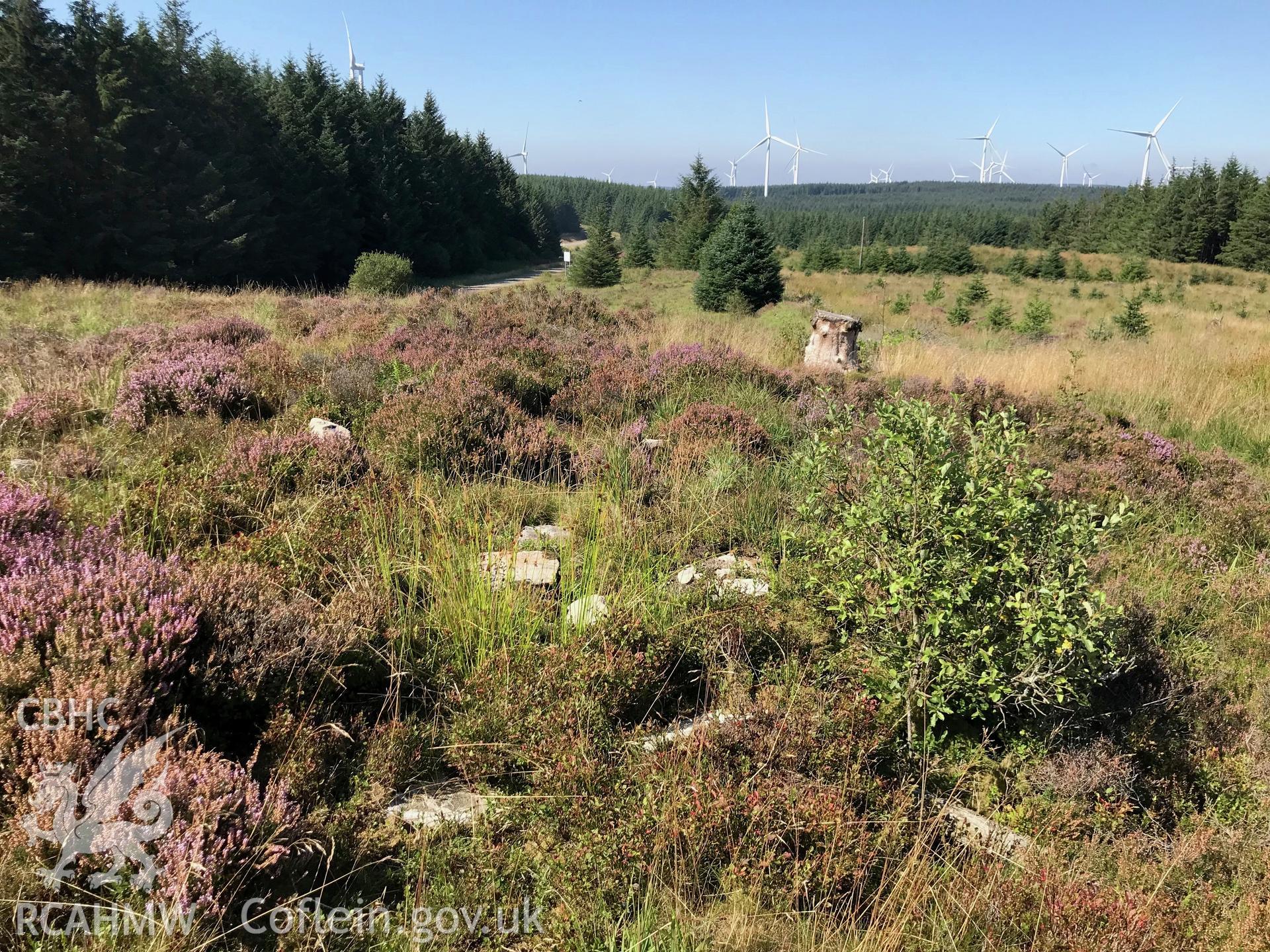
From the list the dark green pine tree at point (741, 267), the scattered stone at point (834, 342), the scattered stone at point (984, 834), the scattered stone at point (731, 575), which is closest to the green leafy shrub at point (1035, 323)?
the dark green pine tree at point (741, 267)

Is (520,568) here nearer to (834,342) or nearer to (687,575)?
(687,575)

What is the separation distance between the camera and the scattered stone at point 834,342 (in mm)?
10195

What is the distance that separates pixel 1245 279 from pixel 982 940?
181 ft

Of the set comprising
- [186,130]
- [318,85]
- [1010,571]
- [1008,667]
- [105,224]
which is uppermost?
[318,85]

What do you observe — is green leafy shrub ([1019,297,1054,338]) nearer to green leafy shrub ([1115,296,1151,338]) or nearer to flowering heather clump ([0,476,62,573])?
green leafy shrub ([1115,296,1151,338])

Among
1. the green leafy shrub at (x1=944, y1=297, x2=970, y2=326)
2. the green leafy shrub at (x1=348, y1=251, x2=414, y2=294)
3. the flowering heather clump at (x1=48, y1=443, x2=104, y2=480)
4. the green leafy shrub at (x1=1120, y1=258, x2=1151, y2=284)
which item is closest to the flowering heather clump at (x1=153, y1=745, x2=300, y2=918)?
the flowering heather clump at (x1=48, y1=443, x2=104, y2=480)

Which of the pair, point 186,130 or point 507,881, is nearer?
point 507,881

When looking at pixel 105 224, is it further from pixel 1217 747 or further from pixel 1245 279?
pixel 1245 279

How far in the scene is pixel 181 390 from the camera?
599 cm

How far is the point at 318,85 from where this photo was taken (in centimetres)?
4044

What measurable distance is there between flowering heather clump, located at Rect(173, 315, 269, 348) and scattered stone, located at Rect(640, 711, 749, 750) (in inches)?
284

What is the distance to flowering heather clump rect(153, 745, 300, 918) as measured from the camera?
1934 millimetres

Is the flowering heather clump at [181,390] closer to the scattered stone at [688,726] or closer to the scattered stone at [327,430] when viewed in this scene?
the scattered stone at [327,430]

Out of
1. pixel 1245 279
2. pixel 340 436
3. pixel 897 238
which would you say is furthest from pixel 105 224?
pixel 897 238
